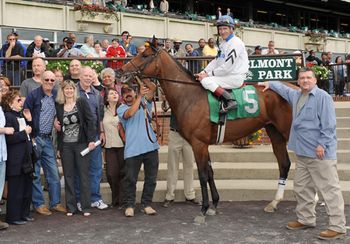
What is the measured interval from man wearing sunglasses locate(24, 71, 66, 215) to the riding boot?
244 centimetres

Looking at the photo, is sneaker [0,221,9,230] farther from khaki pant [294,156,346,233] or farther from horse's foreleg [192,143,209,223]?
khaki pant [294,156,346,233]

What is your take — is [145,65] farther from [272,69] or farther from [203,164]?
[272,69]

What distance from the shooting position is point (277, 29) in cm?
3103

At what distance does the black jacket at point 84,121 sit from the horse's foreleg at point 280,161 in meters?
2.68

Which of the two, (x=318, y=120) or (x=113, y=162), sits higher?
(x=318, y=120)

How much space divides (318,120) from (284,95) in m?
0.97

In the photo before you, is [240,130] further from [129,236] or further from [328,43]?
[328,43]

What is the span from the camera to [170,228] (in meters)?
6.17

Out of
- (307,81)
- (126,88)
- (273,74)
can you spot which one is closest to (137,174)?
(126,88)

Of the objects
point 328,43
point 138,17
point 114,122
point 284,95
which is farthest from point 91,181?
point 328,43

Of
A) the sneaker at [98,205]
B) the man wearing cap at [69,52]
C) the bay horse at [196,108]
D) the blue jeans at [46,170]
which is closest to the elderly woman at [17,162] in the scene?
the blue jeans at [46,170]

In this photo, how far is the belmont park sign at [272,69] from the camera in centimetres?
946

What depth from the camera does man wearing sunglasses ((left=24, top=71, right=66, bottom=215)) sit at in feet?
22.5

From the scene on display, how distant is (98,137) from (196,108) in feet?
5.13
